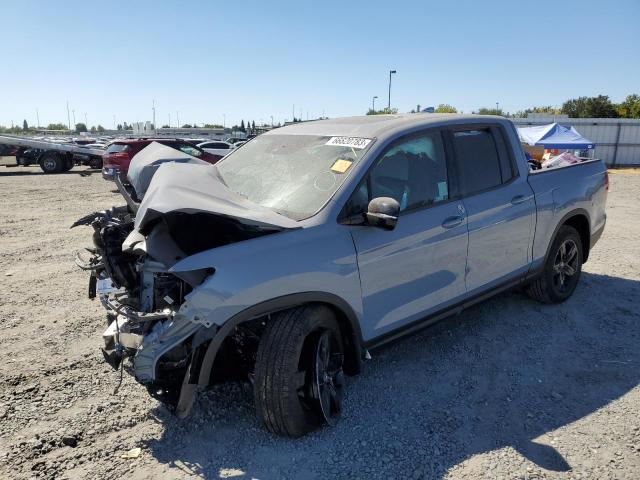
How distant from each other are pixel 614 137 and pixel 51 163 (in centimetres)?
2939

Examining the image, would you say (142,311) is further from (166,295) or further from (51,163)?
(51,163)

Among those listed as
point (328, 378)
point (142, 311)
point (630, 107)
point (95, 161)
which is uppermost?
point (630, 107)

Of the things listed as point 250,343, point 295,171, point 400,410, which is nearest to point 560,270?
point 400,410

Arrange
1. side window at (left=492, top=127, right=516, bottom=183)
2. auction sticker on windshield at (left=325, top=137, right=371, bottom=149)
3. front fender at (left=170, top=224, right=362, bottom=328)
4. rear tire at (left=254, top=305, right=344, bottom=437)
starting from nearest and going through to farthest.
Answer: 1. front fender at (left=170, top=224, right=362, bottom=328)
2. rear tire at (left=254, top=305, right=344, bottom=437)
3. auction sticker on windshield at (left=325, top=137, right=371, bottom=149)
4. side window at (left=492, top=127, right=516, bottom=183)

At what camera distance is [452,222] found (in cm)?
358

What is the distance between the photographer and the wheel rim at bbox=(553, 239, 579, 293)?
16.2 ft

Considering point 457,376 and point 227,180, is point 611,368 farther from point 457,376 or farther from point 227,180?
point 227,180

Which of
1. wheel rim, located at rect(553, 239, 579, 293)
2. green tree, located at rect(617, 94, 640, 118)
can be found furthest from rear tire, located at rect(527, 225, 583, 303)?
green tree, located at rect(617, 94, 640, 118)

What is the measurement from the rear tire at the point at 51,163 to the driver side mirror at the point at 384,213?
23688mm

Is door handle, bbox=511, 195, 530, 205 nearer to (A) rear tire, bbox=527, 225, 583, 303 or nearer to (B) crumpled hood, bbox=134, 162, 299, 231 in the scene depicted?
(A) rear tire, bbox=527, 225, 583, 303

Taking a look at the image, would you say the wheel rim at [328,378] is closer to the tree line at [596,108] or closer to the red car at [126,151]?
the red car at [126,151]

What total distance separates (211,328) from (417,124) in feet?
6.95

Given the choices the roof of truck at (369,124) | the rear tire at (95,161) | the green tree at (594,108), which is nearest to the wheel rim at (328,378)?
the roof of truck at (369,124)

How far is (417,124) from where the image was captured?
12.0ft
